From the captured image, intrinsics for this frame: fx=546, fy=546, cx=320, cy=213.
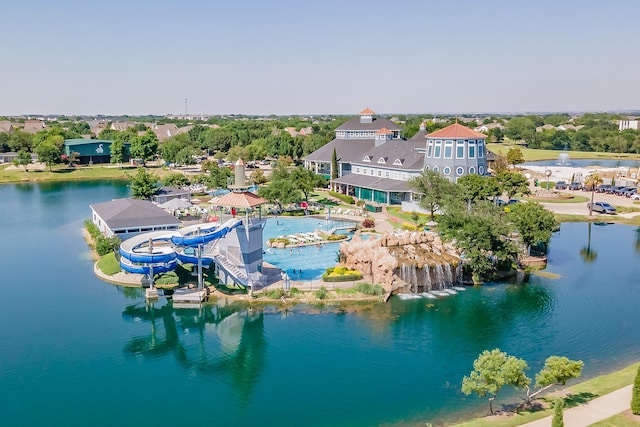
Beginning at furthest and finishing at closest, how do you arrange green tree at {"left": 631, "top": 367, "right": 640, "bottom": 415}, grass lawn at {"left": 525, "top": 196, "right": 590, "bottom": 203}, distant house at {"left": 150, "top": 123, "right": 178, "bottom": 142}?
distant house at {"left": 150, "top": 123, "right": 178, "bottom": 142}
grass lawn at {"left": 525, "top": 196, "right": 590, "bottom": 203}
green tree at {"left": 631, "top": 367, "right": 640, "bottom": 415}

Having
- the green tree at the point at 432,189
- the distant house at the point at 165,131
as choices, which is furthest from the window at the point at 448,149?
the distant house at the point at 165,131

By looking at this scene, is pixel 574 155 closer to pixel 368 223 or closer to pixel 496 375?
pixel 368 223

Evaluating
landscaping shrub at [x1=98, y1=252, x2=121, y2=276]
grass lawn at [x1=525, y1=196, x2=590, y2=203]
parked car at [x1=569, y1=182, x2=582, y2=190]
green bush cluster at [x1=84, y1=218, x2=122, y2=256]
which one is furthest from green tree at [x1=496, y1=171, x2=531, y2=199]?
landscaping shrub at [x1=98, y1=252, x2=121, y2=276]

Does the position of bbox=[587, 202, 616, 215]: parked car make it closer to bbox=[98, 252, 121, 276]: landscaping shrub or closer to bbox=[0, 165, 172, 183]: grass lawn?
bbox=[98, 252, 121, 276]: landscaping shrub

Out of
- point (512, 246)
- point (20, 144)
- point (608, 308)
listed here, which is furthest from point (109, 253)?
point (20, 144)

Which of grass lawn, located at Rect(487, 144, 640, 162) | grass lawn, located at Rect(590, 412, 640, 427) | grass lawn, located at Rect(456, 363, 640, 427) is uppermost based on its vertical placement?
grass lawn, located at Rect(487, 144, 640, 162)

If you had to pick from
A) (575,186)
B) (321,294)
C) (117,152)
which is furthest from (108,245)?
(117,152)

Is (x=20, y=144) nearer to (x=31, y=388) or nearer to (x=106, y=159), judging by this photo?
(x=106, y=159)
